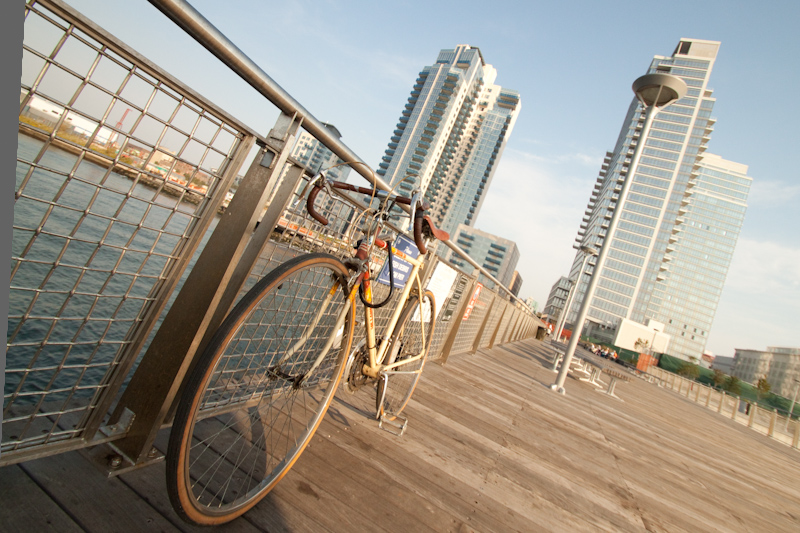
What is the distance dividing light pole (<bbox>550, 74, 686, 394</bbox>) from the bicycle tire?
144 inches

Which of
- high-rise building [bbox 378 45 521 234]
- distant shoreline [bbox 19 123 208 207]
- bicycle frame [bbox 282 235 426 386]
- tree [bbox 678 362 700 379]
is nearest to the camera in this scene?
distant shoreline [bbox 19 123 208 207]

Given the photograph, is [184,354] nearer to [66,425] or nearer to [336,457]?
[66,425]

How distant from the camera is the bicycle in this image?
1.13 meters

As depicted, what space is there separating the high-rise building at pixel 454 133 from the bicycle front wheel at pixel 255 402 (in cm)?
7297

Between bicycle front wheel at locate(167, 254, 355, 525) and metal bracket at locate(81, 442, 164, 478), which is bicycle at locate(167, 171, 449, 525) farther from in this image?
metal bracket at locate(81, 442, 164, 478)

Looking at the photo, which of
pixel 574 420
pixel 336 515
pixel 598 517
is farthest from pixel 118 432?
pixel 574 420

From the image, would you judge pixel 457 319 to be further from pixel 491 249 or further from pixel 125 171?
pixel 491 249

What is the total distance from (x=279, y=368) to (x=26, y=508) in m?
0.78

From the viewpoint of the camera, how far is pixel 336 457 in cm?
185

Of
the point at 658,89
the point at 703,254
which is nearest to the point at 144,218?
the point at 658,89

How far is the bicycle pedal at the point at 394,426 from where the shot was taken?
7.58ft

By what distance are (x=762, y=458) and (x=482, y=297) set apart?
5186 mm

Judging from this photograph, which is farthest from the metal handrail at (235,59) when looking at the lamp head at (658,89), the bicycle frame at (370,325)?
the lamp head at (658,89)

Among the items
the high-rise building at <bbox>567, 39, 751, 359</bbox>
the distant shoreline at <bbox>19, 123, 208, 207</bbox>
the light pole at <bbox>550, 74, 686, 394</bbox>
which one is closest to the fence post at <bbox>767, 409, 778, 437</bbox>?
the light pole at <bbox>550, 74, 686, 394</bbox>
